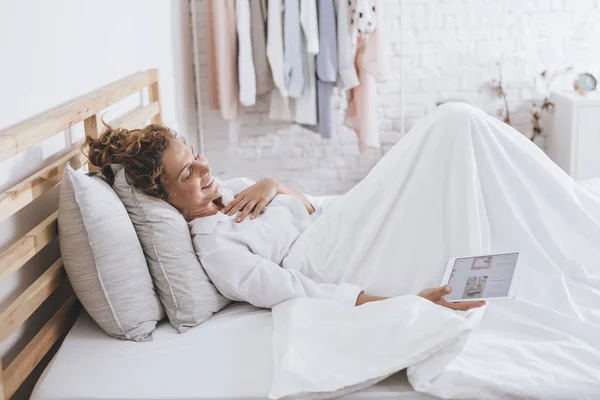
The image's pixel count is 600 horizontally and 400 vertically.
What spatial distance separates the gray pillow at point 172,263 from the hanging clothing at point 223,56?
6.27ft

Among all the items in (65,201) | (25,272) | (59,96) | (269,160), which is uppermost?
(59,96)

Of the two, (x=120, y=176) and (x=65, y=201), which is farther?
(x=120, y=176)

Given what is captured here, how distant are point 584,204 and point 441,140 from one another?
1.37 ft

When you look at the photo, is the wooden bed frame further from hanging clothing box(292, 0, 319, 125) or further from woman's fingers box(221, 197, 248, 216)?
hanging clothing box(292, 0, 319, 125)

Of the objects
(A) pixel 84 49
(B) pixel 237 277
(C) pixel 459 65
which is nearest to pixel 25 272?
(B) pixel 237 277

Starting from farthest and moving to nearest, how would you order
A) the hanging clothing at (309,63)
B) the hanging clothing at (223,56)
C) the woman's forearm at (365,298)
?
the hanging clothing at (223,56)
the hanging clothing at (309,63)
the woman's forearm at (365,298)

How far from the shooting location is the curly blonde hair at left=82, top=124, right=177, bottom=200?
1931 mm

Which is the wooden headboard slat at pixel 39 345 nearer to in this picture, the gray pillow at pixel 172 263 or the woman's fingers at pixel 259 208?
the gray pillow at pixel 172 263

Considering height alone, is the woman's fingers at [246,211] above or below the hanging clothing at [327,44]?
below

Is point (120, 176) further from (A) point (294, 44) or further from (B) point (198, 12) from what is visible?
(B) point (198, 12)

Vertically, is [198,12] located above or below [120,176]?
above

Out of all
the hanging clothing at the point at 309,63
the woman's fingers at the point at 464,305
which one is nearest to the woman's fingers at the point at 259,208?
the woman's fingers at the point at 464,305

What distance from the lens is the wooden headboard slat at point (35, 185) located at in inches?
60.6

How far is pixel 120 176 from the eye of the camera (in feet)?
6.34
